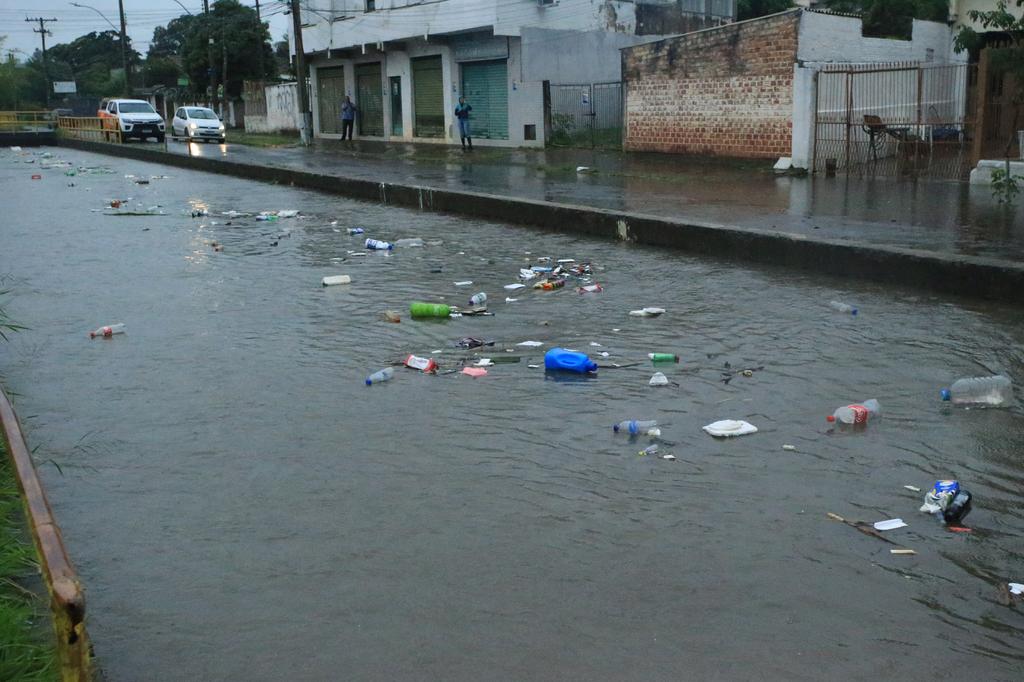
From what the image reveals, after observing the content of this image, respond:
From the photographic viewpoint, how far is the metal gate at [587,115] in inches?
1121

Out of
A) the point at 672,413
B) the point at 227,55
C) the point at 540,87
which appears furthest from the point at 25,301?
the point at 227,55

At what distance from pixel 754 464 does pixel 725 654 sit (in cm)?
163

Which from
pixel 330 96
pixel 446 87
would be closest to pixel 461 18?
pixel 446 87

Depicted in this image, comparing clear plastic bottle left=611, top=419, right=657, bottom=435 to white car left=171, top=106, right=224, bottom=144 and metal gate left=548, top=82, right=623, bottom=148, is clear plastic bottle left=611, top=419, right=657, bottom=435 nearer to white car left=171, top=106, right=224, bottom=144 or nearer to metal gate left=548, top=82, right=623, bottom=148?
metal gate left=548, top=82, right=623, bottom=148

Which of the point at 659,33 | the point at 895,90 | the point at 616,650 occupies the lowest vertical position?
→ the point at 616,650

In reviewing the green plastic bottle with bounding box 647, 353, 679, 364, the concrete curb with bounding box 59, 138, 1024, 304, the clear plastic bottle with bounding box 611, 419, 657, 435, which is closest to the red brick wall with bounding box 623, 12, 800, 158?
the concrete curb with bounding box 59, 138, 1024, 304

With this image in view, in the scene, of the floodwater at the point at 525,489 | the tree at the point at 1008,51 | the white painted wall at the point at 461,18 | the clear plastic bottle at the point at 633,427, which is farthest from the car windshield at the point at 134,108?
the clear plastic bottle at the point at 633,427

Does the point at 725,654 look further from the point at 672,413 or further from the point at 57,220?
the point at 57,220

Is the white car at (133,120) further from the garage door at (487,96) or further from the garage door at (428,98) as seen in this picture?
the garage door at (487,96)

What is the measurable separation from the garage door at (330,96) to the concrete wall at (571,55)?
43.2 feet

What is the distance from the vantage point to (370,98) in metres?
40.4

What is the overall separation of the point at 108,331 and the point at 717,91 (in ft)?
59.8

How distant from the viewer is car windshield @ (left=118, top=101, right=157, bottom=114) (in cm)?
3978

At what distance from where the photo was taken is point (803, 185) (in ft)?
54.5
